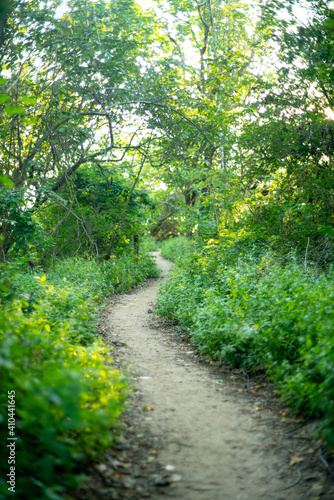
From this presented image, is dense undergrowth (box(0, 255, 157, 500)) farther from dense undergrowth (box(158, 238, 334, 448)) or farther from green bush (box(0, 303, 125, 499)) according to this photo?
dense undergrowth (box(158, 238, 334, 448))

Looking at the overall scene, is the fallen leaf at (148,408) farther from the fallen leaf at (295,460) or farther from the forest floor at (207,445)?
the fallen leaf at (295,460)

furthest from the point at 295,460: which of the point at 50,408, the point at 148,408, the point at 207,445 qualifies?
the point at 50,408

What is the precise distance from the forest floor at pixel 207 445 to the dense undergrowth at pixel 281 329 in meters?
0.26

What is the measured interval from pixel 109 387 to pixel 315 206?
22.4 ft

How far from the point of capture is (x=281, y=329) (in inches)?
176

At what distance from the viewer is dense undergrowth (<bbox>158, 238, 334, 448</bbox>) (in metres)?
3.41

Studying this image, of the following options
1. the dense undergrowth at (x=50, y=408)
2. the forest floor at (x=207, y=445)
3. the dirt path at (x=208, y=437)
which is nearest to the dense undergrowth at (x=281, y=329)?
the forest floor at (x=207, y=445)

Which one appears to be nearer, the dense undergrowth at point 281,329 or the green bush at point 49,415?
the green bush at point 49,415

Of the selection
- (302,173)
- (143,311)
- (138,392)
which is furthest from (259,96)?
(138,392)

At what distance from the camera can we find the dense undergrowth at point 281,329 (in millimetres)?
3408

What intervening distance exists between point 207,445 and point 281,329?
5.70 feet

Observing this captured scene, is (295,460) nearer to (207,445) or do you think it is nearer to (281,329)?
(207,445)

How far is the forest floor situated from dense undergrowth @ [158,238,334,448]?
256 millimetres

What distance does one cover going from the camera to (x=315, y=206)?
8492 mm
